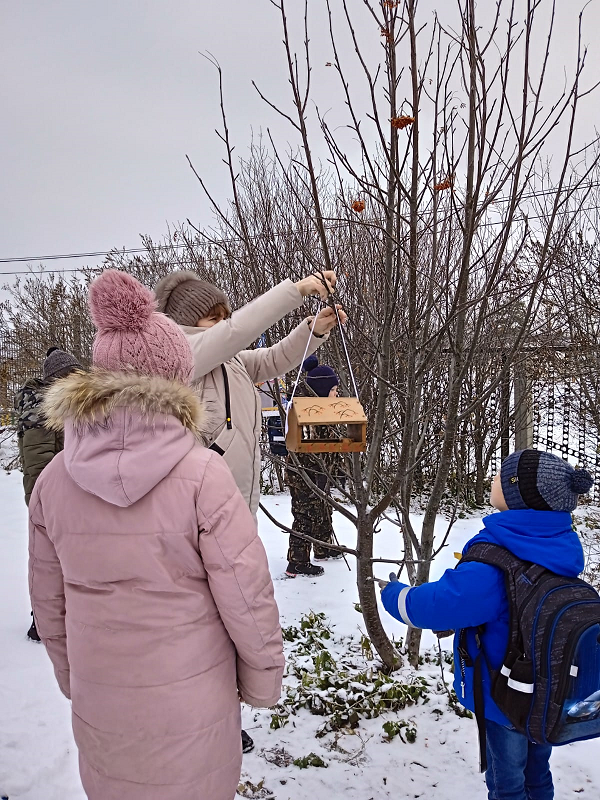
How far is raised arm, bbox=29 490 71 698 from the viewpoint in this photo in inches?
62.9

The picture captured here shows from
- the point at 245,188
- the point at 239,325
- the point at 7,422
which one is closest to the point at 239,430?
the point at 239,325

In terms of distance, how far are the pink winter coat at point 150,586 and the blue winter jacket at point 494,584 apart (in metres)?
0.55

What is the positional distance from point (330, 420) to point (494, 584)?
782mm

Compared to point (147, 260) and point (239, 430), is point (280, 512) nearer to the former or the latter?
point (239, 430)

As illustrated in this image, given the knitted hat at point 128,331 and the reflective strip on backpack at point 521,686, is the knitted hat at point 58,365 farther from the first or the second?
the reflective strip on backpack at point 521,686

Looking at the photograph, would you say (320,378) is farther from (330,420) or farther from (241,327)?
(241,327)

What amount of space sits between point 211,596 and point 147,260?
1136 cm

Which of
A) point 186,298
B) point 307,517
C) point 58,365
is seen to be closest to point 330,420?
point 186,298

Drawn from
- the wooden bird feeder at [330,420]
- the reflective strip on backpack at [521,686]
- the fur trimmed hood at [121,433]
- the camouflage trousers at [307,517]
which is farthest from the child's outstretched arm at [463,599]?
the camouflage trousers at [307,517]

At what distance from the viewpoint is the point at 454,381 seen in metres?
2.41

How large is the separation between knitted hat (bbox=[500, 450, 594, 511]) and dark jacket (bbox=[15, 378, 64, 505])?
298 cm

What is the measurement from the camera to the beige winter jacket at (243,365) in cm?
194

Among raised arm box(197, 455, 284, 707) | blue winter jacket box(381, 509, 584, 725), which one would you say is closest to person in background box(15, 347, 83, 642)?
raised arm box(197, 455, 284, 707)

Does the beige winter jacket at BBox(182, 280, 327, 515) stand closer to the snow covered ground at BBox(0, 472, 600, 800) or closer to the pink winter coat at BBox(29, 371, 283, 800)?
the pink winter coat at BBox(29, 371, 283, 800)
